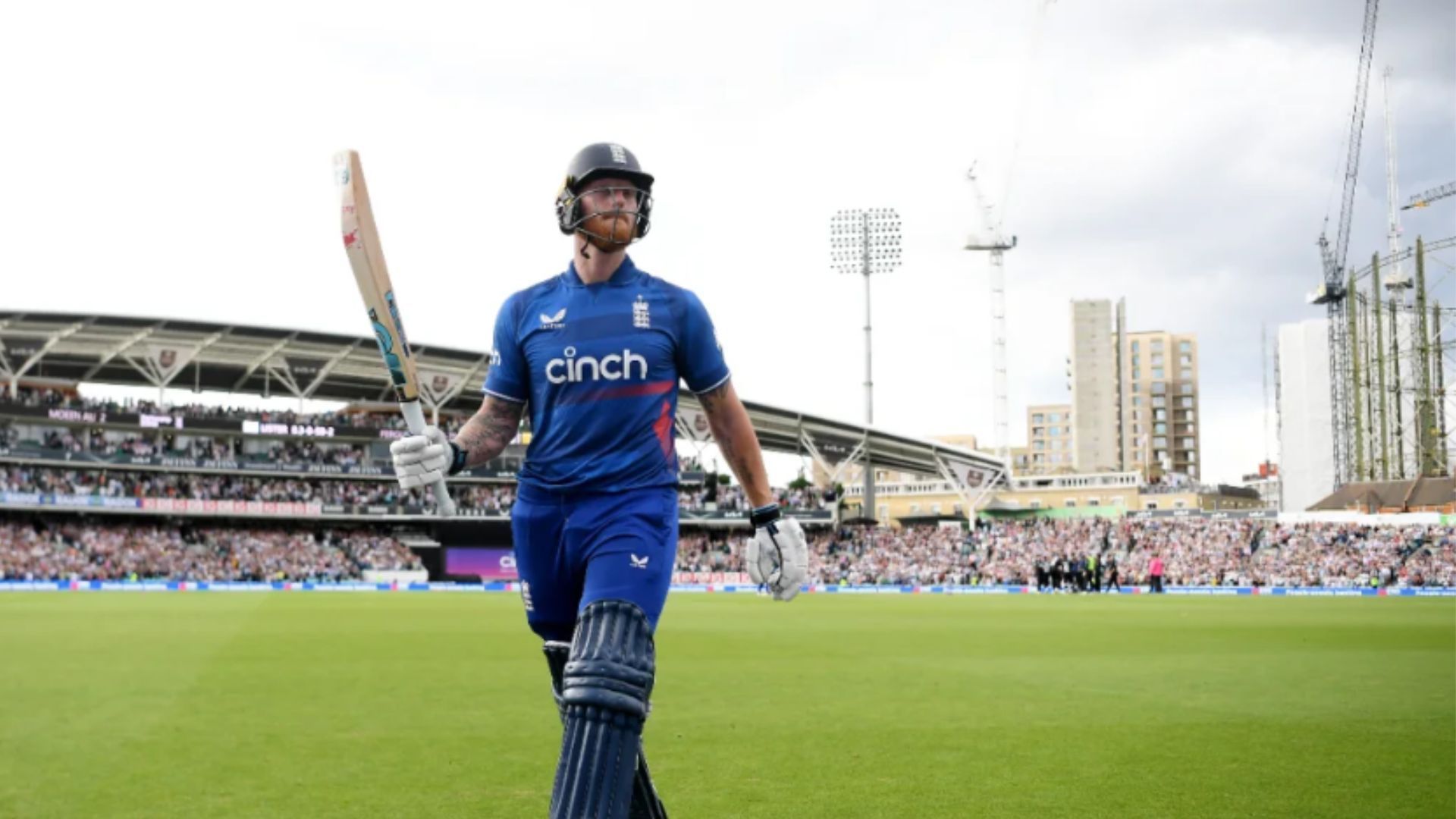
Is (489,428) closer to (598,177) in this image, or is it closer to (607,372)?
(607,372)

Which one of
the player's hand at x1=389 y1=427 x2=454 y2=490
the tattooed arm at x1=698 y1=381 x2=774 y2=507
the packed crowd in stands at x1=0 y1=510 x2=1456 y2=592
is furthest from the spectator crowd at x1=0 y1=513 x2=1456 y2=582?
the player's hand at x1=389 y1=427 x2=454 y2=490

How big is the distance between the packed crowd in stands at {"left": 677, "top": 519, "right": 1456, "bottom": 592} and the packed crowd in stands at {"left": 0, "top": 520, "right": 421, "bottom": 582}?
20674 millimetres

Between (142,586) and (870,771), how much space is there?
211 feet

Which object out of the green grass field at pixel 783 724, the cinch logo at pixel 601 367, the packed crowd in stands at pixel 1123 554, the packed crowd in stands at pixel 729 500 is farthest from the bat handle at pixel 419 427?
the packed crowd in stands at pixel 729 500

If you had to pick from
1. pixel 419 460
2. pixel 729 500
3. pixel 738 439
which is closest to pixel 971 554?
pixel 729 500

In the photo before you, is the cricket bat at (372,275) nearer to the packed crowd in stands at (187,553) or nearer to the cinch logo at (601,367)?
the cinch logo at (601,367)

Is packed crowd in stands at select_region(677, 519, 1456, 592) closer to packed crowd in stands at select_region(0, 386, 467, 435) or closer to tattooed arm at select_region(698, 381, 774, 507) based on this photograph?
packed crowd in stands at select_region(0, 386, 467, 435)

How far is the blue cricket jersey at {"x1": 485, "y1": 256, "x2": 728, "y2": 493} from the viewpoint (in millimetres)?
6035

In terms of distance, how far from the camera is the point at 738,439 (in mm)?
6461

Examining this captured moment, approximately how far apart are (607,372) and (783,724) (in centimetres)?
786

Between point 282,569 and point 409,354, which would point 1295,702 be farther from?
point 282,569

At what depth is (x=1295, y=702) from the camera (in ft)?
47.7

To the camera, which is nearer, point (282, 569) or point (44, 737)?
point (44, 737)

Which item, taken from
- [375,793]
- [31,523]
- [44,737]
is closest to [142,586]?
[31,523]
